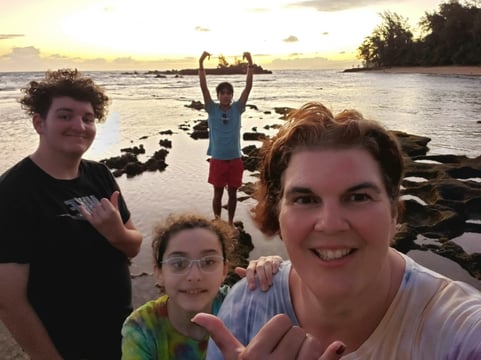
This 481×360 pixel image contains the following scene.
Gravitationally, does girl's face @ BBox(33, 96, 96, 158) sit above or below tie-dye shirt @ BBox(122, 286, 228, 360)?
above

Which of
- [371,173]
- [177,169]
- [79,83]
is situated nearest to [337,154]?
[371,173]

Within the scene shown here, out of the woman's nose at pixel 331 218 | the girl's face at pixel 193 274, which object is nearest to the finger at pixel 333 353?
the woman's nose at pixel 331 218

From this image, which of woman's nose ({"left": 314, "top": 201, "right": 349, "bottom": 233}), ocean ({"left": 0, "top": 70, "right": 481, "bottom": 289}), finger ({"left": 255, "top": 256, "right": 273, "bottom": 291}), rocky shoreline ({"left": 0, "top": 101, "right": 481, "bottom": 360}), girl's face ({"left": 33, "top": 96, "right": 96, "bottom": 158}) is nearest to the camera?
woman's nose ({"left": 314, "top": 201, "right": 349, "bottom": 233})

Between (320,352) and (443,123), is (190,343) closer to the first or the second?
(320,352)

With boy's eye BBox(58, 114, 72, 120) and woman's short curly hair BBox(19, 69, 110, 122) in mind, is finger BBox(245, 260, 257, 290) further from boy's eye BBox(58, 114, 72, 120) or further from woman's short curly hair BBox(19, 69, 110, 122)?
woman's short curly hair BBox(19, 69, 110, 122)

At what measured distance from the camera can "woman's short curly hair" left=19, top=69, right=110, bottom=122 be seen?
11.4ft

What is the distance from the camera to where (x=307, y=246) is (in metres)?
1.80

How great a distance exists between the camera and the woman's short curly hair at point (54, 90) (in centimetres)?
347

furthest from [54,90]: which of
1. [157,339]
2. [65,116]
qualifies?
[157,339]

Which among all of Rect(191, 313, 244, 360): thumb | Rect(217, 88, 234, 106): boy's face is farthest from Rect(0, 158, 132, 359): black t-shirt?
Rect(217, 88, 234, 106): boy's face

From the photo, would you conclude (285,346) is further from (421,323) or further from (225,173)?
(225,173)

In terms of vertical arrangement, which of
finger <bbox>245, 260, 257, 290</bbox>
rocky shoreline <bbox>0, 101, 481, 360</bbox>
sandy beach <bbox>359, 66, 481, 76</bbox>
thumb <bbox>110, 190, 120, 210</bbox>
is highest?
sandy beach <bbox>359, 66, 481, 76</bbox>

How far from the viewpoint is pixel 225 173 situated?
8.15 metres

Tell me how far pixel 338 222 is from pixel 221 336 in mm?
575
